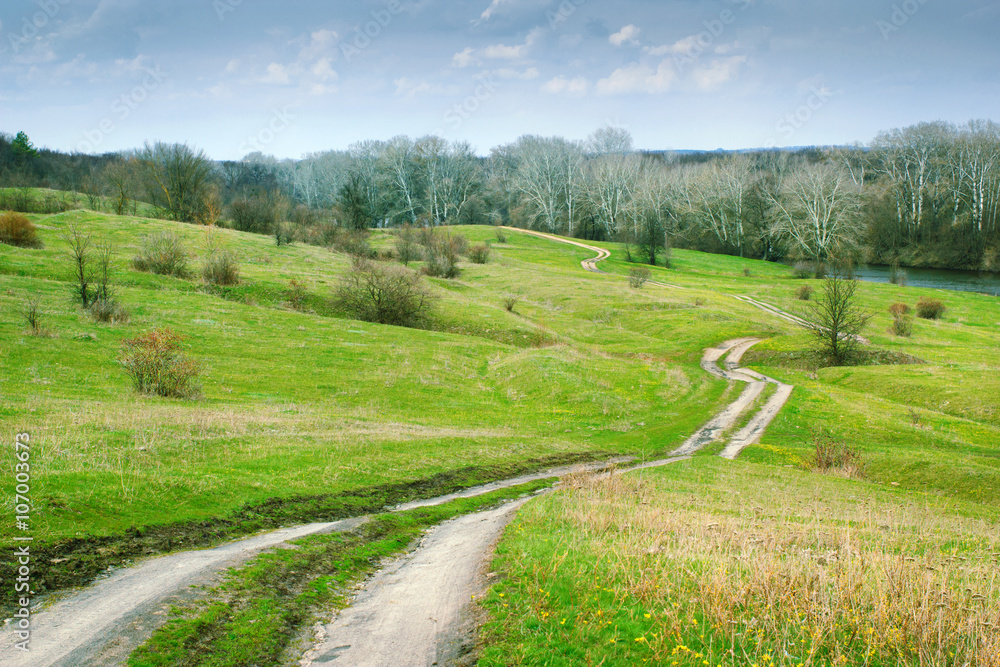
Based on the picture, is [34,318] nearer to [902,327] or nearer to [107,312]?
[107,312]

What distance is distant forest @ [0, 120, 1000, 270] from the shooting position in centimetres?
9550

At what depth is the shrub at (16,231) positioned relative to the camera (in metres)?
52.9

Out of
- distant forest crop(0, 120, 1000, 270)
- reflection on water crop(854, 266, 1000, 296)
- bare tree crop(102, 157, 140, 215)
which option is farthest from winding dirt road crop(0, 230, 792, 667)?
reflection on water crop(854, 266, 1000, 296)

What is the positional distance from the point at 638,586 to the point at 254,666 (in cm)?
571

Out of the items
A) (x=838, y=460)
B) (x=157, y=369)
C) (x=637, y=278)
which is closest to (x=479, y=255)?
(x=637, y=278)

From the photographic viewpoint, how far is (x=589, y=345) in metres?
59.3

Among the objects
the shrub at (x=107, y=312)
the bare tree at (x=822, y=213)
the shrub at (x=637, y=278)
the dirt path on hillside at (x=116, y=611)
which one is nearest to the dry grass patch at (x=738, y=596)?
the dirt path on hillside at (x=116, y=611)

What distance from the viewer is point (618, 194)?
5463 inches

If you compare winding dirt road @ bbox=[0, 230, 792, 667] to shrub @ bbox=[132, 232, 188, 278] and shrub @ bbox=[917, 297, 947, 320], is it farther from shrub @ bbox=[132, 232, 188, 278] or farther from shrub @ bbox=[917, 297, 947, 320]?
shrub @ bbox=[917, 297, 947, 320]

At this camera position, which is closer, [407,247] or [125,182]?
[407,247]

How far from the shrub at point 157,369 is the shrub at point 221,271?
28519 mm

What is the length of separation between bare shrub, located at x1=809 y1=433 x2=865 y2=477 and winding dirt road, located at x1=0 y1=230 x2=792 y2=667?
2014cm

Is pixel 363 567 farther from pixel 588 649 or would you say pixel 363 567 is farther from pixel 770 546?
pixel 770 546

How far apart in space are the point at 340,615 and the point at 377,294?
45.9m
